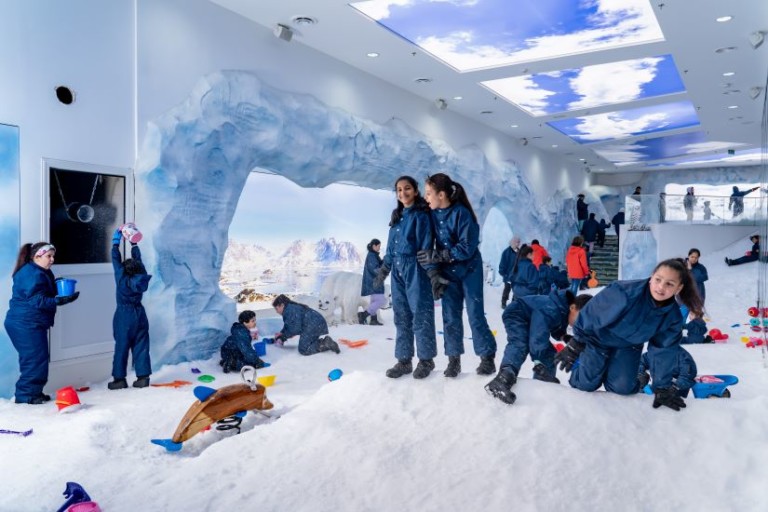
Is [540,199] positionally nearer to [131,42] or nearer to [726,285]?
[726,285]

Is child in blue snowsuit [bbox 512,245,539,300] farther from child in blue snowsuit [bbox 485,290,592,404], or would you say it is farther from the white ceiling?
child in blue snowsuit [bbox 485,290,592,404]

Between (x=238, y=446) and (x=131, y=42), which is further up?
(x=131, y=42)

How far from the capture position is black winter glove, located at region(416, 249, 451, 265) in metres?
3.92

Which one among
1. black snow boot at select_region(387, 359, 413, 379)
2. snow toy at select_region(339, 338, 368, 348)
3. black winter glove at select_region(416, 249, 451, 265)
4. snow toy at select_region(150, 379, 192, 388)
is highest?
black winter glove at select_region(416, 249, 451, 265)

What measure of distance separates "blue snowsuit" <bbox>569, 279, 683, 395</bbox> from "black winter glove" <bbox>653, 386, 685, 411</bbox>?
0.04 meters

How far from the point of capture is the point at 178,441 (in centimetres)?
370

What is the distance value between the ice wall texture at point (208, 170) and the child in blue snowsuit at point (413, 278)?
3.22 metres

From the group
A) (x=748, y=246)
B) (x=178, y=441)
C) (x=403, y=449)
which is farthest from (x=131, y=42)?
(x=748, y=246)


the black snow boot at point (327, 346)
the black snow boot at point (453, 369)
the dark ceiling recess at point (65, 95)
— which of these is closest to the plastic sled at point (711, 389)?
the black snow boot at point (453, 369)

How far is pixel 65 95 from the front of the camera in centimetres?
538

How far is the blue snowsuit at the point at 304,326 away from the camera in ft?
23.4

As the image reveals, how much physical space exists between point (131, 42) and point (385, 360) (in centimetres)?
453

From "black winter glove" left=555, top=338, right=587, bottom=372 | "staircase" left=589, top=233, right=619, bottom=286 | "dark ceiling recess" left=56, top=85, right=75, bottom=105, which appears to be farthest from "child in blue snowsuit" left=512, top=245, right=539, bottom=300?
"staircase" left=589, top=233, right=619, bottom=286

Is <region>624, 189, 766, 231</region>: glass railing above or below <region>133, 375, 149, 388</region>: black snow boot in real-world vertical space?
above
